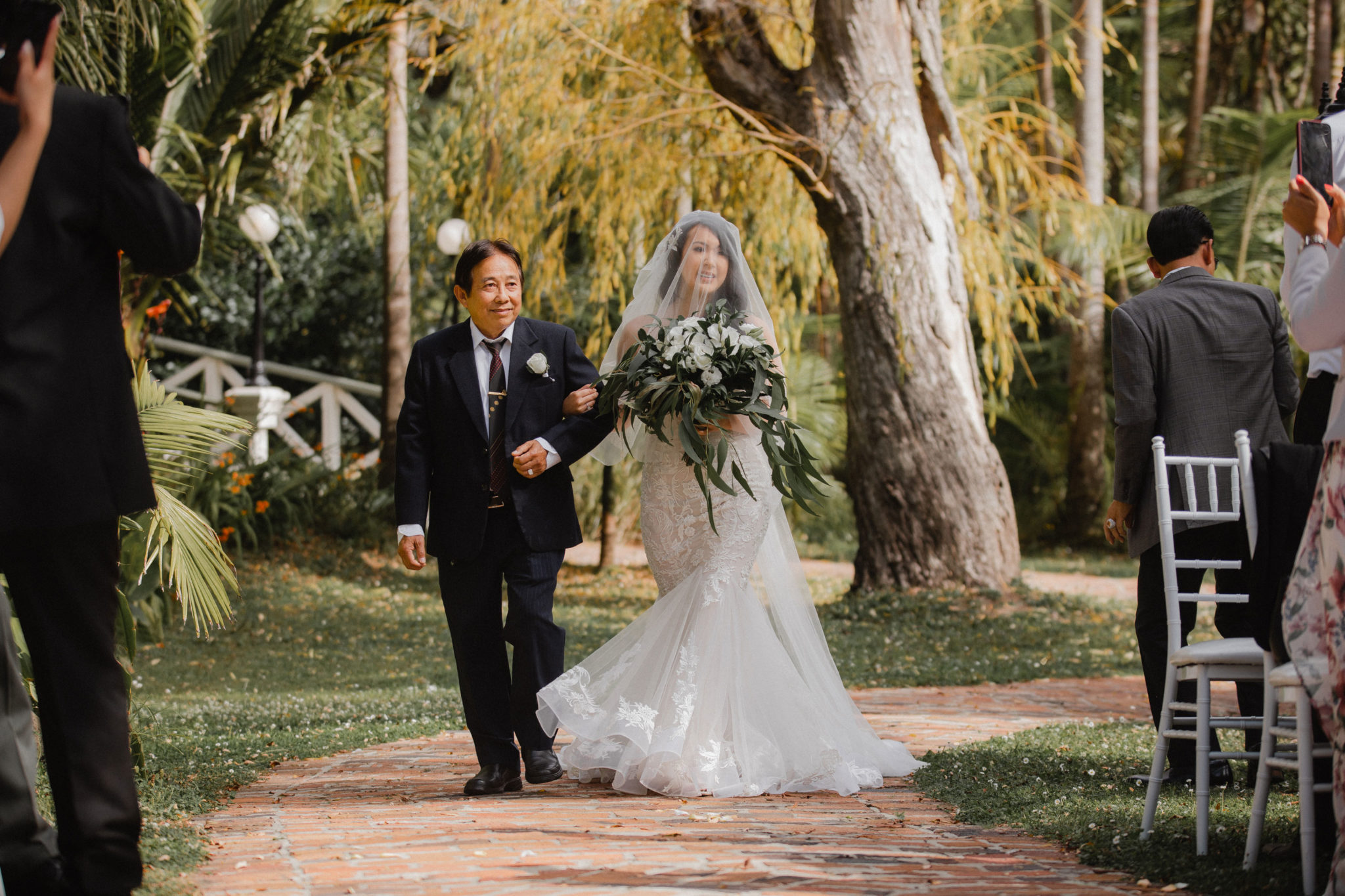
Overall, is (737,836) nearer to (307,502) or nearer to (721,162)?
(721,162)

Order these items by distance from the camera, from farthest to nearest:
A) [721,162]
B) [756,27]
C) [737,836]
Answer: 1. [721,162]
2. [756,27]
3. [737,836]

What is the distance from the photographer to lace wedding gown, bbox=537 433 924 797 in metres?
4.75

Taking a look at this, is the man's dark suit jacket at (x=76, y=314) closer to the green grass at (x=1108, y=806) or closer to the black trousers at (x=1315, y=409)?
the green grass at (x=1108, y=806)

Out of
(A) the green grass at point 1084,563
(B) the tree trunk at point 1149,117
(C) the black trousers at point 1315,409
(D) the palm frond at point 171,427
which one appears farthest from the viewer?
(B) the tree trunk at point 1149,117

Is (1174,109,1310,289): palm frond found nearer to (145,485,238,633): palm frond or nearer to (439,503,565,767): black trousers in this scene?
(439,503,565,767): black trousers

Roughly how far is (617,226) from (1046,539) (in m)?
11.0

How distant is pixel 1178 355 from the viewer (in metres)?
4.80

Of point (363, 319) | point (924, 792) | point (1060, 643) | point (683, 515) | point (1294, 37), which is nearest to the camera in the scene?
point (924, 792)

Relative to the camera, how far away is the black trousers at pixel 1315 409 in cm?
414

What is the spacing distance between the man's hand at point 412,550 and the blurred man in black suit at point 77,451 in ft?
5.90

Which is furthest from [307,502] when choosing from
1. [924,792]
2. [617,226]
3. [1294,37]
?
[1294,37]

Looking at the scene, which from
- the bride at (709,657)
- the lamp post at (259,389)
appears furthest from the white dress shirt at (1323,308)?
the lamp post at (259,389)

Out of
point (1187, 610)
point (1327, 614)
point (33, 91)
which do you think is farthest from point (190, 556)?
point (1327, 614)

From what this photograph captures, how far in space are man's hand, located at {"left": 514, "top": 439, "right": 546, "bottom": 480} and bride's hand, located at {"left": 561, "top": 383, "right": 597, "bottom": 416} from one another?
0.26 meters
